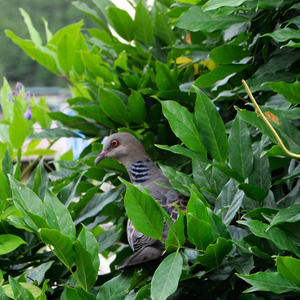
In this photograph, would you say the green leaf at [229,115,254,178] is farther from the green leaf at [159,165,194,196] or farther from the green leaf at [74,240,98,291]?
the green leaf at [74,240,98,291]

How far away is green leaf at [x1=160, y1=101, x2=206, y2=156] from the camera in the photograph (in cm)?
40

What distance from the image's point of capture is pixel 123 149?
57cm

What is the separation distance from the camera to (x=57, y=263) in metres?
A: 0.54

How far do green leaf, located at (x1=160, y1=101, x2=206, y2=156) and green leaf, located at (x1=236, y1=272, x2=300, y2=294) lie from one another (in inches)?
6.0

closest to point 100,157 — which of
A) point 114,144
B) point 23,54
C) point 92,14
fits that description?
point 114,144

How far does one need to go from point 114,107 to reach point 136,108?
4cm

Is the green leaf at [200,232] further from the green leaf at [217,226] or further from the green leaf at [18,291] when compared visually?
the green leaf at [18,291]

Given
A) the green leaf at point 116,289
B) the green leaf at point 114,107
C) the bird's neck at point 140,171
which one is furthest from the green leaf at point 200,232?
the green leaf at point 114,107

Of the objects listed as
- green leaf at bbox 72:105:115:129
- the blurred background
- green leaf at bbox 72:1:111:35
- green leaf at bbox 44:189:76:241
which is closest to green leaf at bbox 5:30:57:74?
green leaf at bbox 72:1:111:35

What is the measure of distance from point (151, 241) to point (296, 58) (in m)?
0.31

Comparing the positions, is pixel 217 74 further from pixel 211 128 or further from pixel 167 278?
pixel 167 278

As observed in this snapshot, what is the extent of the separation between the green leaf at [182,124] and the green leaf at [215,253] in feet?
0.37

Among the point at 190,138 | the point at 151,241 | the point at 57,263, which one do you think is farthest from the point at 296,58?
the point at 57,263

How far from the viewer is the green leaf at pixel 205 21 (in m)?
0.49
